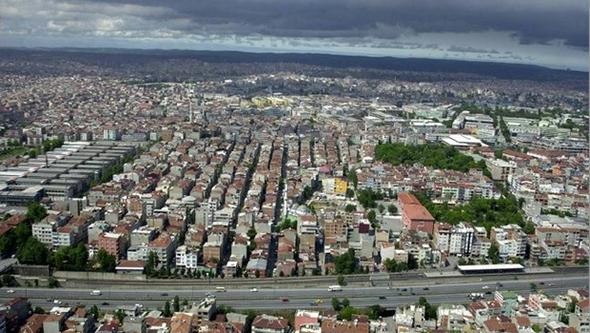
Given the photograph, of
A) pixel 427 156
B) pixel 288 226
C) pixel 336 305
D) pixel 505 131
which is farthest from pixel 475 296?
pixel 505 131

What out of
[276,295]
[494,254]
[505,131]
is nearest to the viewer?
[276,295]

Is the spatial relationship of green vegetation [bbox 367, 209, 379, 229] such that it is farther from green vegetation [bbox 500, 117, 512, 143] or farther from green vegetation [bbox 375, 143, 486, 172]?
green vegetation [bbox 500, 117, 512, 143]

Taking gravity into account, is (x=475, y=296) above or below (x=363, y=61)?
below

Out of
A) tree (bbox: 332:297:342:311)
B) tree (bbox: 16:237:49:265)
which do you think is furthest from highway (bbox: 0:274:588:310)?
tree (bbox: 16:237:49:265)

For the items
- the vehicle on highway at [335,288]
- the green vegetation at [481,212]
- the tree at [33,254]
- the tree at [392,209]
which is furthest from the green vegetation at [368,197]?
the tree at [33,254]

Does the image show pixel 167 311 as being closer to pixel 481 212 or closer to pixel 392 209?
pixel 392 209

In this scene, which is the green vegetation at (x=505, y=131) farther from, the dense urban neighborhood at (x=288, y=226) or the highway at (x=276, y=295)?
the highway at (x=276, y=295)

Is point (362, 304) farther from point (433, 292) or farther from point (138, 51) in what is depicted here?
point (138, 51)
